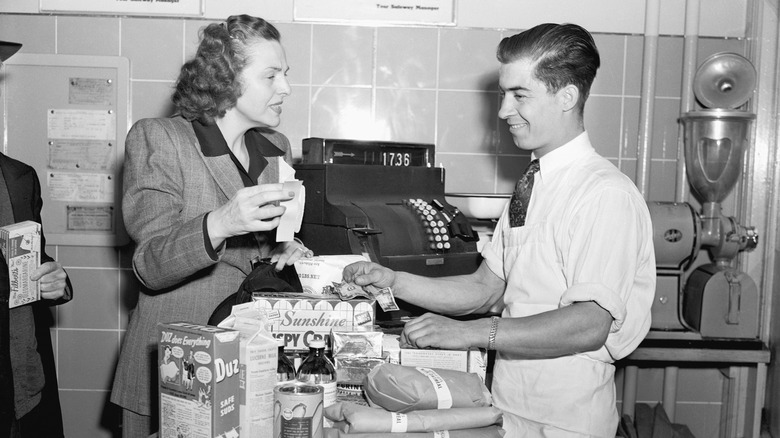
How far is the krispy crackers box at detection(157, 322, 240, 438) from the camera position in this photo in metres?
1.34

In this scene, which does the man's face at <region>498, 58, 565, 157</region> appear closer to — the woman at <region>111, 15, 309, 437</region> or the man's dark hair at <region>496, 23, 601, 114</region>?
the man's dark hair at <region>496, 23, 601, 114</region>

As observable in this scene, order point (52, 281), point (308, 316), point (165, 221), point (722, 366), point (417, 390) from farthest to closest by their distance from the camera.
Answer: point (722, 366) < point (52, 281) < point (165, 221) < point (308, 316) < point (417, 390)

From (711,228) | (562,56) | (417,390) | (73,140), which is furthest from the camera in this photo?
(73,140)

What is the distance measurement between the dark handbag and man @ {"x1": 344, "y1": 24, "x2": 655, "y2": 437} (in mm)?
175

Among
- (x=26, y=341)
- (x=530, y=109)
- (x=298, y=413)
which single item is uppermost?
(x=530, y=109)

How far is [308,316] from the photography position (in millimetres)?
1653

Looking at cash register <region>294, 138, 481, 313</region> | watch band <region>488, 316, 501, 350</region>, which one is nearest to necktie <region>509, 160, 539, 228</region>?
watch band <region>488, 316, 501, 350</region>

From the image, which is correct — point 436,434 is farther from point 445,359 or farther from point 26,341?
point 26,341

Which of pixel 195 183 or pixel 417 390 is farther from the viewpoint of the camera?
pixel 195 183

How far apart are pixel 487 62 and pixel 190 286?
1.98 metres

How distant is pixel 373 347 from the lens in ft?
5.32

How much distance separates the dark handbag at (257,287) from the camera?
1769 mm

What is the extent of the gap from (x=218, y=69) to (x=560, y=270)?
1.18 metres

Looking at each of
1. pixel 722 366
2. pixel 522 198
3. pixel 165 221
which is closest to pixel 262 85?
pixel 165 221
